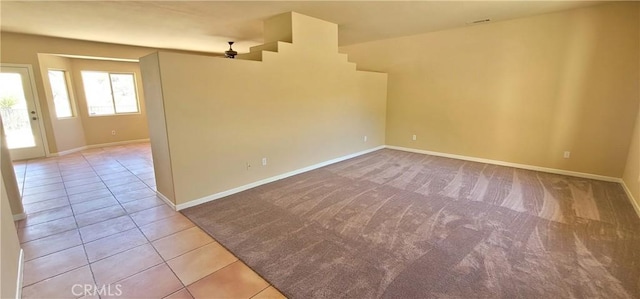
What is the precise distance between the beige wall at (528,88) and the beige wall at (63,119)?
7640mm

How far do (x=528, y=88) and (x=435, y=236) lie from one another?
3.78m

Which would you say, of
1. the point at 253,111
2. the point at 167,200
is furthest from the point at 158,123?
the point at 253,111

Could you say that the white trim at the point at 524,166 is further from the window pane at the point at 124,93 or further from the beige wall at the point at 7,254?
the window pane at the point at 124,93

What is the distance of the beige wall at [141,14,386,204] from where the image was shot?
124 inches

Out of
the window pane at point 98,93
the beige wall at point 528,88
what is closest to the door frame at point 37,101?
the window pane at point 98,93

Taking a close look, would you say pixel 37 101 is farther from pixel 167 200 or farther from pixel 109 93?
pixel 167 200

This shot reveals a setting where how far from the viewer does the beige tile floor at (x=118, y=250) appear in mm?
1938

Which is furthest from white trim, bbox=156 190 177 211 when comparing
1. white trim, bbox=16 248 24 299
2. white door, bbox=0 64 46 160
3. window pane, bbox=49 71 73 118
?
window pane, bbox=49 71 73 118

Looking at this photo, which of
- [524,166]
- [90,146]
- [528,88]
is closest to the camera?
[528,88]

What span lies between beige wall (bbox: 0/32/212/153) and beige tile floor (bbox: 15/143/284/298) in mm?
2535

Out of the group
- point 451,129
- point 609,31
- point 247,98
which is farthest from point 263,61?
point 609,31

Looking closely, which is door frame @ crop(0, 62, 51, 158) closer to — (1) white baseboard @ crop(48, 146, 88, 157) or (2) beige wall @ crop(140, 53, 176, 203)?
(1) white baseboard @ crop(48, 146, 88, 157)

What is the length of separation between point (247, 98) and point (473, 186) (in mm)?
3633

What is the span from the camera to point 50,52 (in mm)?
5566
